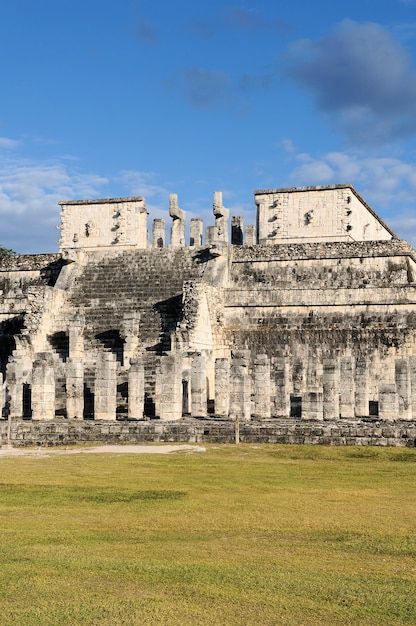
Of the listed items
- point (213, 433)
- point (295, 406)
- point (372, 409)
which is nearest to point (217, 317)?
point (295, 406)

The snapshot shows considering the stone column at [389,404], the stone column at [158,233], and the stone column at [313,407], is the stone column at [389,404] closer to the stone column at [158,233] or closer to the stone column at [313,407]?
the stone column at [313,407]

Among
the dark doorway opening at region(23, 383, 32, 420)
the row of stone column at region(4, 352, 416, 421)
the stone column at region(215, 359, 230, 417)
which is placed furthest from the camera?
the dark doorway opening at region(23, 383, 32, 420)

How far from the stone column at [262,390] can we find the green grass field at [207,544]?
6.62 meters

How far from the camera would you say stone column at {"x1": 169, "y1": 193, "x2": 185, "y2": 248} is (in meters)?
34.8

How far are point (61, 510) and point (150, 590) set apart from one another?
3.63 meters

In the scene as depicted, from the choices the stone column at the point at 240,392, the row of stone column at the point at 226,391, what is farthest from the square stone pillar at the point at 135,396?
the stone column at the point at 240,392

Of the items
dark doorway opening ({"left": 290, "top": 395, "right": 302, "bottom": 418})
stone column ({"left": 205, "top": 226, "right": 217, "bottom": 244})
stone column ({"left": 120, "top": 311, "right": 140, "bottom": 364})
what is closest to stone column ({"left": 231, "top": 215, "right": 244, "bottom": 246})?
stone column ({"left": 205, "top": 226, "right": 217, "bottom": 244})

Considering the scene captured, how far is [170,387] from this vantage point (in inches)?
803

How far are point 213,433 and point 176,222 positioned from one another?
1851 centimetres

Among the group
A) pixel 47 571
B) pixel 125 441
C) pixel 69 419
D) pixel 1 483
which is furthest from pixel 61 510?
pixel 69 419

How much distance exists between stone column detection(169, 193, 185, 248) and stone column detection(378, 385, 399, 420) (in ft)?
54.6

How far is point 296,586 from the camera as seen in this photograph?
6754 mm

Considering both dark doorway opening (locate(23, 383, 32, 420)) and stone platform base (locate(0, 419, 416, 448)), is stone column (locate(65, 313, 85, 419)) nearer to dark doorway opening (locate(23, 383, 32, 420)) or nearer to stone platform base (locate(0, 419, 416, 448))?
stone platform base (locate(0, 419, 416, 448))

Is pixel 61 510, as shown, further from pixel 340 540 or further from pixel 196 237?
pixel 196 237
